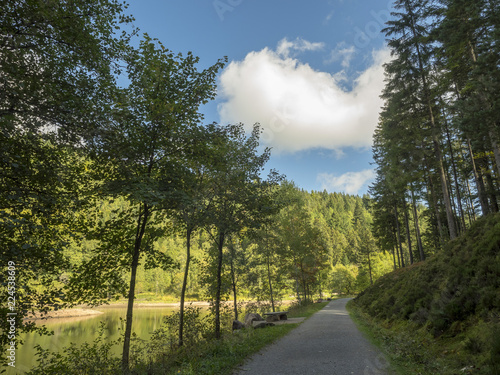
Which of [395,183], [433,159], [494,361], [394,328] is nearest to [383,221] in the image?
[395,183]

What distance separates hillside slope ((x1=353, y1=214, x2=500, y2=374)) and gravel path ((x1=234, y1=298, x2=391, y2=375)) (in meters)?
1.93

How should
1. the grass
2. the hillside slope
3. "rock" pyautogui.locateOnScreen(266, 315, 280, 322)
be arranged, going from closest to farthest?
1. the hillside slope
2. the grass
3. "rock" pyautogui.locateOnScreen(266, 315, 280, 322)

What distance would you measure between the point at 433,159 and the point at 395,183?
3.47 m

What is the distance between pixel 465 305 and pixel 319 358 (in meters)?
4.88

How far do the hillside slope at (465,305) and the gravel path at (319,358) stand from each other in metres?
1.93

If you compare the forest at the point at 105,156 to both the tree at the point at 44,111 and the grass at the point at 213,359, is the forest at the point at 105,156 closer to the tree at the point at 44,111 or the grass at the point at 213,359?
the tree at the point at 44,111

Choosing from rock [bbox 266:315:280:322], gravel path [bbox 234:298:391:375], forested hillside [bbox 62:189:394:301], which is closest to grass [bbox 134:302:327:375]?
gravel path [bbox 234:298:391:375]

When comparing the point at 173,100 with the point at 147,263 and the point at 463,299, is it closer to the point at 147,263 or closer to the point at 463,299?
the point at 147,263


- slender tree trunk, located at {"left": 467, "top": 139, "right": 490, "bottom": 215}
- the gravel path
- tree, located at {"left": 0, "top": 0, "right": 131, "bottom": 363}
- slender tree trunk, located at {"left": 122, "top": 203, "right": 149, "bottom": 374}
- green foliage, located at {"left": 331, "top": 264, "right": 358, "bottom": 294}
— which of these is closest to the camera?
tree, located at {"left": 0, "top": 0, "right": 131, "bottom": 363}

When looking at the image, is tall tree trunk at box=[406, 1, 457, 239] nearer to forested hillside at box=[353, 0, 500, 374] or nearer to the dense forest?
forested hillside at box=[353, 0, 500, 374]

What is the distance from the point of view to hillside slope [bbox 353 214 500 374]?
6086 millimetres

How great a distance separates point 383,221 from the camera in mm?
34875

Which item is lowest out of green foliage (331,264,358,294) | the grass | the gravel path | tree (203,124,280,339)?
green foliage (331,264,358,294)

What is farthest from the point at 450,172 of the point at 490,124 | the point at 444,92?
the point at 490,124
